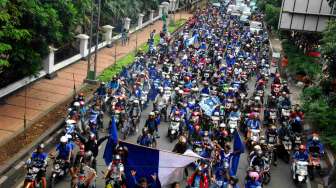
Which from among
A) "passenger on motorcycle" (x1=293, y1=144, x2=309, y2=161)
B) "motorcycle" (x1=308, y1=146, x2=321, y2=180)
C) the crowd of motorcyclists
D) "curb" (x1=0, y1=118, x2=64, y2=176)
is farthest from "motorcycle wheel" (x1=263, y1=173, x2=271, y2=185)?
"curb" (x1=0, y1=118, x2=64, y2=176)

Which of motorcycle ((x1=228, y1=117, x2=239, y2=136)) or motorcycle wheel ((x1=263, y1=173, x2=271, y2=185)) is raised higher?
motorcycle ((x1=228, y1=117, x2=239, y2=136))

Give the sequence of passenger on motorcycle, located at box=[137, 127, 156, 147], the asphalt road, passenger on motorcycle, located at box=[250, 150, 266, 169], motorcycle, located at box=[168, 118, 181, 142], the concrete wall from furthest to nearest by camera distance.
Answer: the concrete wall, motorcycle, located at box=[168, 118, 181, 142], passenger on motorcycle, located at box=[137, 127, 156, 147], passenger on motorcycle, located at box=[250, 150, 266, 169], the asphalt road

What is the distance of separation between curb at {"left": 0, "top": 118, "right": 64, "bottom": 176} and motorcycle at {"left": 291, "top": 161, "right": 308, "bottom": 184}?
26.4ft

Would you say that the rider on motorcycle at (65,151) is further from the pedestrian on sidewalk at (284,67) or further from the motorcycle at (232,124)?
the pedestrian on sidewalk at (284,67)

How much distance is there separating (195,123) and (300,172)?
4.11m

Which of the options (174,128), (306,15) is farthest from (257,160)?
(306,15)

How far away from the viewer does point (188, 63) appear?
27.2m

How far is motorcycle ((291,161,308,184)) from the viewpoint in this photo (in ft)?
46.2

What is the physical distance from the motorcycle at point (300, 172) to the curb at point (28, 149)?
26.4ft

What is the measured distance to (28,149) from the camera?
14594 mm

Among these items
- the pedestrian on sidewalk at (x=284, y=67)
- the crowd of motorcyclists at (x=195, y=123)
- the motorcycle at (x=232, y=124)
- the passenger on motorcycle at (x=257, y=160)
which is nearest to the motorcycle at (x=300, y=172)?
the crowd of motorcyclists at (x=195, y=123)

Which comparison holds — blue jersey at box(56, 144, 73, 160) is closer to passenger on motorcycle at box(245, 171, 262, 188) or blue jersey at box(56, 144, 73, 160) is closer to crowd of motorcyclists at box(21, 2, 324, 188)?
crowd of motorcyclists at box(21, 2, 324, 188)

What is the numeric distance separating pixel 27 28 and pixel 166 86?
21.6 feet

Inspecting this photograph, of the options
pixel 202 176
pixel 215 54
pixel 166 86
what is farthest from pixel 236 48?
pixel 202 176
